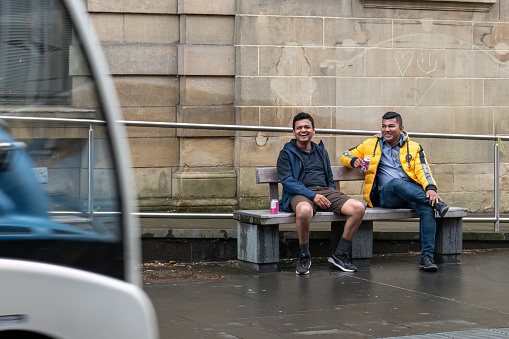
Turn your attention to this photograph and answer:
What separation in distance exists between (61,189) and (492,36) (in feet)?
32.3

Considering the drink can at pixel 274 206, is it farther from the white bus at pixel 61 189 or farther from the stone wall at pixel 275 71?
the white bus at pixel 61 189

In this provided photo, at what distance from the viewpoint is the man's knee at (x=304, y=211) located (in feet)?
24.2

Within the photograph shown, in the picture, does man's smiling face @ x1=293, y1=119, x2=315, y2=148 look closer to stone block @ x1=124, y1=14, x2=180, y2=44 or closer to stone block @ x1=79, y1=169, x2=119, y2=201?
stone block @ x1=124, y1=14, x2=180, y2=44

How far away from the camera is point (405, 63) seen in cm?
1125

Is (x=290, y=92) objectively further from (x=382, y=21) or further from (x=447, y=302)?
(x=447, y=302)

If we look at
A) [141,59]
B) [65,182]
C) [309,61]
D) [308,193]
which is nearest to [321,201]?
[308,193]

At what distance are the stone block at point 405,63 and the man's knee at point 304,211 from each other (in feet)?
13.8

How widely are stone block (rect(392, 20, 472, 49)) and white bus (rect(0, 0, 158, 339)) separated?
28.9ft

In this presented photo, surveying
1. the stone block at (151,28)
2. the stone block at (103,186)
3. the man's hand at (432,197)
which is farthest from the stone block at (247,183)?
the stone block at (103,186)

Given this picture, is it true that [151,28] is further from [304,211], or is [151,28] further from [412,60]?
[304,211]

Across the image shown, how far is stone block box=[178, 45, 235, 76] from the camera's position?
34.8ft

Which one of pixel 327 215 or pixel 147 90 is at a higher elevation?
pixel 147 90

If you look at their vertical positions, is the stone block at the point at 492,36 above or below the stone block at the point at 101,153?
above

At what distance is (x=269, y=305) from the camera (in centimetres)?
608
